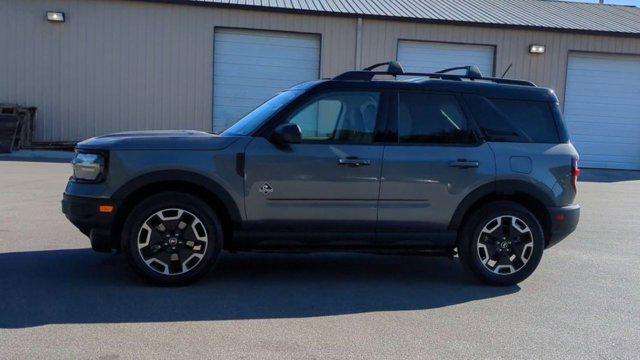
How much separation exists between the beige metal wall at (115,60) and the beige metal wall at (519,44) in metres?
1.95

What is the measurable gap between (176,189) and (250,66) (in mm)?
13434

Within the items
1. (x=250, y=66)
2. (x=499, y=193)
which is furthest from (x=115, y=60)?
(x=499, y=193)

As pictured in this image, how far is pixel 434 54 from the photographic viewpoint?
19.6 meters

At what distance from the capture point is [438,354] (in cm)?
425

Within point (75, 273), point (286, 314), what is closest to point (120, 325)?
point (286, 314)

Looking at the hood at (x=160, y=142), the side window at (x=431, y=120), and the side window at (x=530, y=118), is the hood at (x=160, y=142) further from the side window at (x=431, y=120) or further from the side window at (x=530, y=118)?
the side window at (x=530, y=118)

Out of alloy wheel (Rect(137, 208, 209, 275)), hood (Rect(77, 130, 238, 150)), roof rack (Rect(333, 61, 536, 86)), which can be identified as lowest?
alloy wheel (Rect(137, 208, 209, 275))

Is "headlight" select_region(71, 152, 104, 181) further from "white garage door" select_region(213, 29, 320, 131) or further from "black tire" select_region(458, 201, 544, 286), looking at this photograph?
"white garage door" select_region(213, 29, 320, 131)

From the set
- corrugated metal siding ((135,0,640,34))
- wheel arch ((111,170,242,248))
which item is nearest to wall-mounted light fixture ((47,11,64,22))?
corrugated metal siding ((135,0,640,34))

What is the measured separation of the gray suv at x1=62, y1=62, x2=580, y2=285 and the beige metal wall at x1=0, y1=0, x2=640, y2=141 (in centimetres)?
1273

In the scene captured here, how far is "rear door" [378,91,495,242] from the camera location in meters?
5.79

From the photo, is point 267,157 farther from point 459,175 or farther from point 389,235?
point 459,175

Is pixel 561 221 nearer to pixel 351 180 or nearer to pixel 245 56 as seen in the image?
pixel 351 180

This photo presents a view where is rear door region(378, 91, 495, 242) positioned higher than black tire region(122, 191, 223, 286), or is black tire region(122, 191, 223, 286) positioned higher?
rear door region(378, 91, 495, 242)
